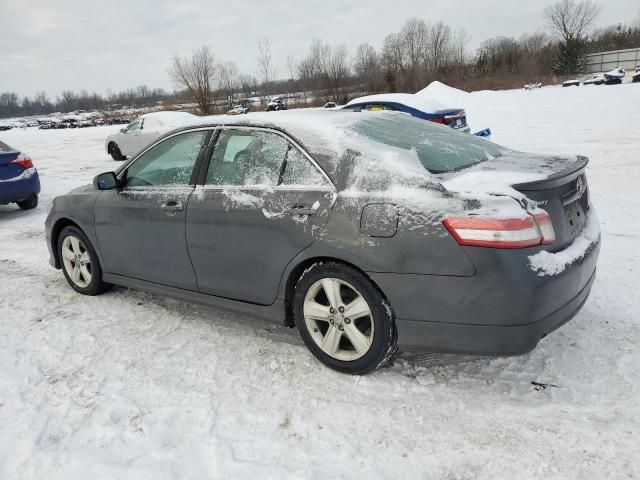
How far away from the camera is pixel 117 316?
4070mm

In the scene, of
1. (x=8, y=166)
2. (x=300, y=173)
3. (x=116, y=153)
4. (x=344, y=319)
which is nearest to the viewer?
(x=344, y=319)

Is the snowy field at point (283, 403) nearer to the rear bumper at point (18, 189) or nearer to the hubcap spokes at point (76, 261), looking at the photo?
the hubcap spokes at point (76, 261)

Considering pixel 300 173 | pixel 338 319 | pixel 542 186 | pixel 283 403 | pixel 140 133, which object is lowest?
pixel 283 403

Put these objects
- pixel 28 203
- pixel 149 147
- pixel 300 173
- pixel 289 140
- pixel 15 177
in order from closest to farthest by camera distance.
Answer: pixel 300 173
pixel 289 140
pixel 149 147
pixel 15 177
pixel 28 203

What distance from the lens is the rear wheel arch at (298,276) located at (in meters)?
2.79

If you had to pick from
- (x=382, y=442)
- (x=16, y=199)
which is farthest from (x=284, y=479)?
(x=16, y=199)

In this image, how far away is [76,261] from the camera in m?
4.57

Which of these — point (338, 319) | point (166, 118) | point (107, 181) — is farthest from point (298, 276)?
point (166, 118)

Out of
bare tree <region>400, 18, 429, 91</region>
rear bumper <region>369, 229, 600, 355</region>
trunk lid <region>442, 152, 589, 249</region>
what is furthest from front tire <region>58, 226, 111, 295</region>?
bare tree <region>400, 18, 429, 91</region>

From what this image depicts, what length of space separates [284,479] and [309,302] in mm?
1059

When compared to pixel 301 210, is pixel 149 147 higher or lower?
higher

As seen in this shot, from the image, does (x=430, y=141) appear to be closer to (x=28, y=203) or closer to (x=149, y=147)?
(x=149, y=147)

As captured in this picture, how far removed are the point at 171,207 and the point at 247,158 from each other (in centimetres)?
70

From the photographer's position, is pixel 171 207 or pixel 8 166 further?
pixel 8 166
